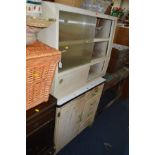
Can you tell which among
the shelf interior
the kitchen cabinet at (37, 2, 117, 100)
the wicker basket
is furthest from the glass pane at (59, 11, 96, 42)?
the shelf interior

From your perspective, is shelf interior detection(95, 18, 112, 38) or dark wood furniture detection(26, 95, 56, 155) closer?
dark wood furniture detection(26, 95, 56, 155)

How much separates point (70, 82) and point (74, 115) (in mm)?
420

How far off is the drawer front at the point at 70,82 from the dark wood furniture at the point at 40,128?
0.41 ft

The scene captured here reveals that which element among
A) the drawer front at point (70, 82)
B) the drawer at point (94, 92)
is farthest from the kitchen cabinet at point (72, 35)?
the drawer at point (94, 92)

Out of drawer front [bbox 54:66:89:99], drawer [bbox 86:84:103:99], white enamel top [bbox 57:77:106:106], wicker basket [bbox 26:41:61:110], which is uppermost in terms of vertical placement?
wicker basket [bbox 26:41:61:110]

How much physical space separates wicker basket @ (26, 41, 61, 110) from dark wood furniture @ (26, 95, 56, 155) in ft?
0.19

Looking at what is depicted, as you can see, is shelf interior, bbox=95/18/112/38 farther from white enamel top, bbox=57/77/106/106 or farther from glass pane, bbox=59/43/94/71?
white enamel top, bbox=57/77/106/106

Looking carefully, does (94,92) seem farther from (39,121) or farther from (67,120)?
(39,121)

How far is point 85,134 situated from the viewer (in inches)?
82.7

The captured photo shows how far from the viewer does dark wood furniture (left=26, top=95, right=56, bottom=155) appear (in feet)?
3.44

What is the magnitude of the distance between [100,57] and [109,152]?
3.84 ft

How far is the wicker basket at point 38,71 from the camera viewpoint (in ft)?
2.82
